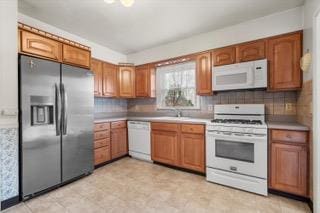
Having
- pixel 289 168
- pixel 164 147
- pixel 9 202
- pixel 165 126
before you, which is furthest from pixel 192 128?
pixel 9 202

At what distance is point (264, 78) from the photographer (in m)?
2.48

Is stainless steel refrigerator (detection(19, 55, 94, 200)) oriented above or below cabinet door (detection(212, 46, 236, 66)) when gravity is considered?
below

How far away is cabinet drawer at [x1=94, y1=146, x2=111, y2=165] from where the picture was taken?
10.4 feet

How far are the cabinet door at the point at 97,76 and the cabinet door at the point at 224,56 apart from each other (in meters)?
2.32

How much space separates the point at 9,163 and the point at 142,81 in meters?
2.79

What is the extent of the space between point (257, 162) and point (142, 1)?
2690 mm

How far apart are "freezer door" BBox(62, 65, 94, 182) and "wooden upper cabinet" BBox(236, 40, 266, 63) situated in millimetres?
2542

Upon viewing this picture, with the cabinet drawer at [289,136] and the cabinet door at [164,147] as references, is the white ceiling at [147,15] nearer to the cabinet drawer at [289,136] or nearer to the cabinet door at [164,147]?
the cabinet drawer at [289,136]

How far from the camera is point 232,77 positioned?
2746 mm

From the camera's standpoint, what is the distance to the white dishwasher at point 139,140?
3.55m

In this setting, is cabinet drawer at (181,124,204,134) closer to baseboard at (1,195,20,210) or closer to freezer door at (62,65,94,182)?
freezer door at (62,65,94,182)

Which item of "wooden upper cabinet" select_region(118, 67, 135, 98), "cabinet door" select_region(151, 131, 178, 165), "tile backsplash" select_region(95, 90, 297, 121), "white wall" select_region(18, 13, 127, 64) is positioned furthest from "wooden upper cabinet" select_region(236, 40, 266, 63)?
"white wall" select_region(18, 13, 127, 64)

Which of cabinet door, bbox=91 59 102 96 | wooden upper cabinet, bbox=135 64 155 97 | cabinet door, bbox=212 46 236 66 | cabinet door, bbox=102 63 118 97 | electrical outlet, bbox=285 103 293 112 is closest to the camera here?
electrical outlet, bbox=285 103 293 112

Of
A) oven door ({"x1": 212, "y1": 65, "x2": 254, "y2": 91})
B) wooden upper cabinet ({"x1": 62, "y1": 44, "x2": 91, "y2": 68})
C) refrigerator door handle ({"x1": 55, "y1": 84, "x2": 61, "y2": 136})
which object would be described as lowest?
refrigerator door handle ({"x1": 55, "y1": 84, "x2": 61, "y2": 136})
